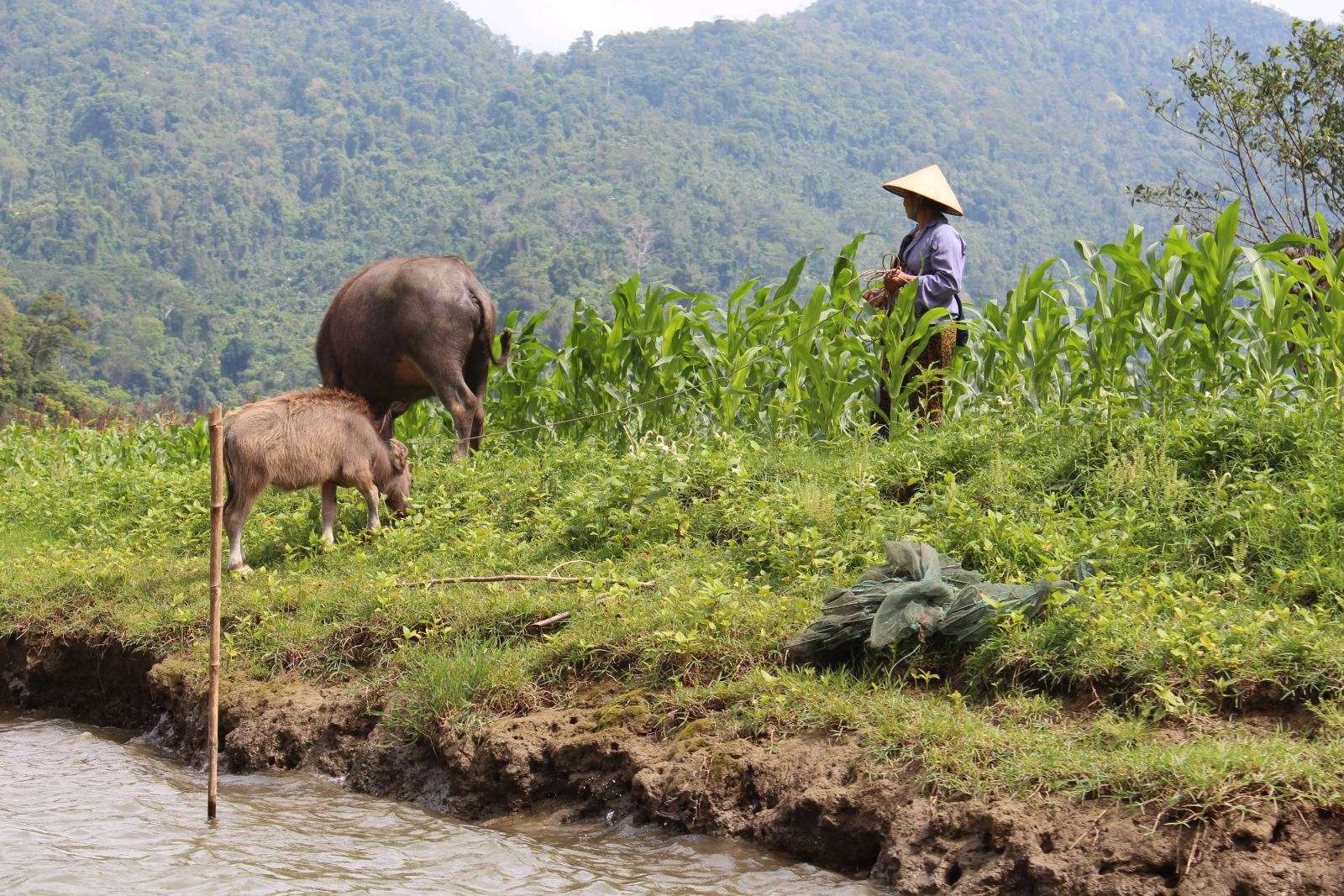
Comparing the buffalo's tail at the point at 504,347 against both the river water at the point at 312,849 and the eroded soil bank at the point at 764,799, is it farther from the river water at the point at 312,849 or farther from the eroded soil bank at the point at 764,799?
the river water at the point at 312,849

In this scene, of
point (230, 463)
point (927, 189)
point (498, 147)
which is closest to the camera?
point (230, 463)

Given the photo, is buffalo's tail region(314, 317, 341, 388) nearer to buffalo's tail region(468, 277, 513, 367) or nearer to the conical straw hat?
buffalo's tail region(468, 277, 513, 367)

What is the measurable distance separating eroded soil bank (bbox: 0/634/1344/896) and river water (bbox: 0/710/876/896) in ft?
0.36

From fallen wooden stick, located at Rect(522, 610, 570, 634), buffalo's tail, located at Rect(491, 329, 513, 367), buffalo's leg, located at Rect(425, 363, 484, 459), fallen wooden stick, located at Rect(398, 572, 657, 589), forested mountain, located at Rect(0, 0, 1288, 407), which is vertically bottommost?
fallen wooden stick, located at Rect(522, 610, 570, 634)

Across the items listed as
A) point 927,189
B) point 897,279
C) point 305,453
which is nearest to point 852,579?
point 897,279

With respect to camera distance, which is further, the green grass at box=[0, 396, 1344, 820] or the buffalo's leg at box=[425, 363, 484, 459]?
the buffalo's leg at box=[425, 363, 484, 459]

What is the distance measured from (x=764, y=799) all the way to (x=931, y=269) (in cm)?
442

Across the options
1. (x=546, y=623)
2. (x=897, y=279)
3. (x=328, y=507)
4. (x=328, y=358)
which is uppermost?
(x=897, y=279)

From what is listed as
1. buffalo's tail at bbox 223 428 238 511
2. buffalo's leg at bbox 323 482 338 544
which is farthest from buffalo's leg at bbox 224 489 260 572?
buffalo's leg at bbox 323 482 338 544

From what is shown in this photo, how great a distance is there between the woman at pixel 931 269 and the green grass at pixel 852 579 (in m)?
0.47

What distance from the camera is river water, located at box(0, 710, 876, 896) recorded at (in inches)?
162

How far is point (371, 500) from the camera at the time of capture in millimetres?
7586

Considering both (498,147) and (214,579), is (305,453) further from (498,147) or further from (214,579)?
(498,147)

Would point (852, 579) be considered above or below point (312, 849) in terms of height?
above
